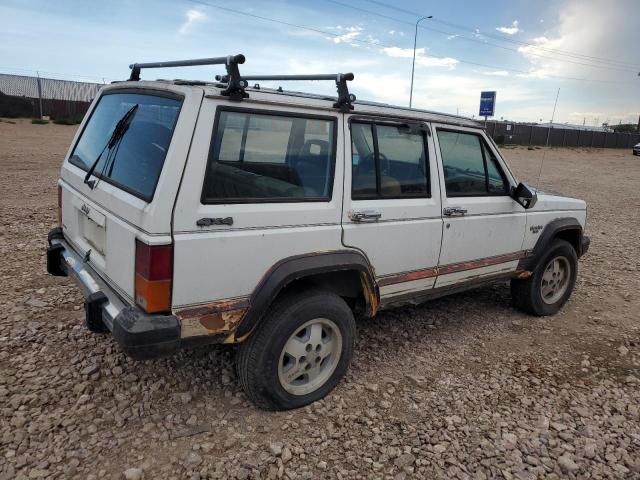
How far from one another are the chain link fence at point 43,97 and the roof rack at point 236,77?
29.2 meters

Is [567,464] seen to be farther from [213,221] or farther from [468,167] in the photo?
[213,221]

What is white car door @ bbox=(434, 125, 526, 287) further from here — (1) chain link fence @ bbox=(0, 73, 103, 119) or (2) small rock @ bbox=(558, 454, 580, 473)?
(1) chain link fence @ bbox=(0, 73, 103, 119)

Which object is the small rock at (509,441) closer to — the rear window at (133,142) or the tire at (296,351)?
the tire at (296,351)

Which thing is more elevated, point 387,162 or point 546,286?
point 387,162

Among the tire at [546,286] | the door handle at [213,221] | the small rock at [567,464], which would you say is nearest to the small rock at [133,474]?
the door handle at [213,221]

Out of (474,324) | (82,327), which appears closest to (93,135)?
(82,327)

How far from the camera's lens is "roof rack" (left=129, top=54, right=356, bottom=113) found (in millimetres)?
2514

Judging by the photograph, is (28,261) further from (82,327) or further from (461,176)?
(461,176)

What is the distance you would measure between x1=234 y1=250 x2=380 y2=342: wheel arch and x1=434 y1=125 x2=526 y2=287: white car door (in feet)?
2.46

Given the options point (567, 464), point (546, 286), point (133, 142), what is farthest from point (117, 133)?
point (546, 286)

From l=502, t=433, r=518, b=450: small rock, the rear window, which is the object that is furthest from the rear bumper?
l=502, t=433, r=518, b=450: small rock

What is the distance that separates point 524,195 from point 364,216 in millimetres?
1726

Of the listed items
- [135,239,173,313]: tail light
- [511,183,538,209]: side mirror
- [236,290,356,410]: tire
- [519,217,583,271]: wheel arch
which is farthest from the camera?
[519,217,583,271]: wheel arch

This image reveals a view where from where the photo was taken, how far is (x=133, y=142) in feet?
9.18
